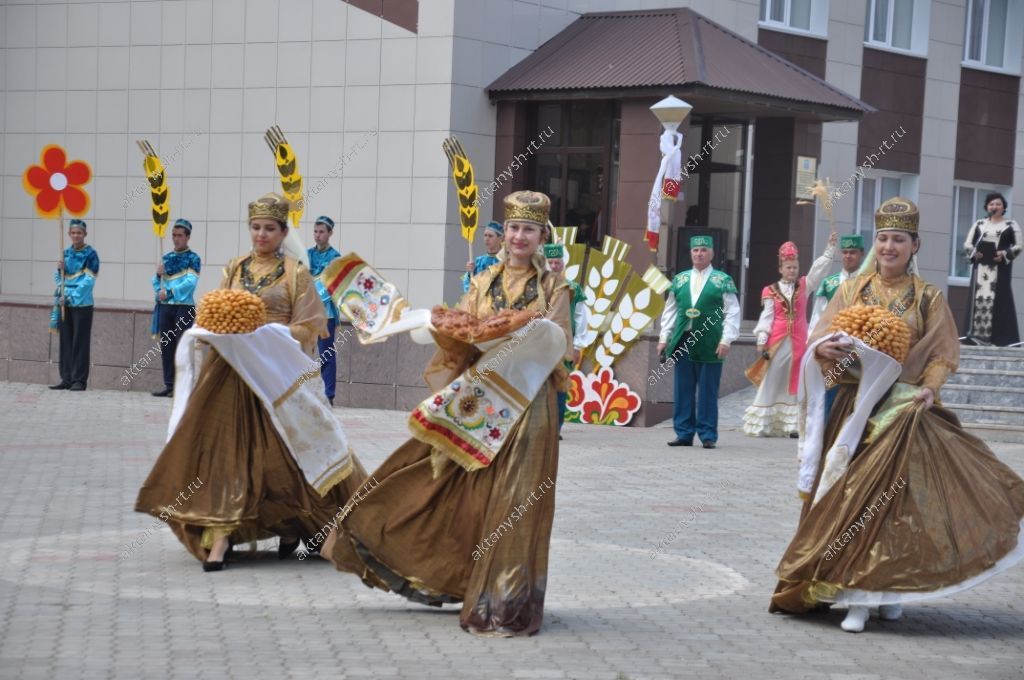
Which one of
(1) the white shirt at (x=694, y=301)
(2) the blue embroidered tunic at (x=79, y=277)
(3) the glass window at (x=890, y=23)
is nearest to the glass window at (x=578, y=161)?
(2) the blue embroidered tunic at (x=79, y=277)

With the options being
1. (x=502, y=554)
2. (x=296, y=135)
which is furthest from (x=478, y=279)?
(x=296, y=135)

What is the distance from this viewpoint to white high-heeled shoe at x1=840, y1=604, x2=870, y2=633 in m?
7.25

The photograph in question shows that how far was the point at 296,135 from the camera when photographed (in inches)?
866

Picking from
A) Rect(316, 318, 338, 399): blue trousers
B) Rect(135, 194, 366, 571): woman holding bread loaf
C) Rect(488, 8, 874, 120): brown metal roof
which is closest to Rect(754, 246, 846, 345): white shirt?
Rect(488, 8, 874, 120): brown metal roof

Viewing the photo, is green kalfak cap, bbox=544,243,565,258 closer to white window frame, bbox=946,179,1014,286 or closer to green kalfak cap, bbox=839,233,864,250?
green kalfak cap, bbox=839,233,864,250

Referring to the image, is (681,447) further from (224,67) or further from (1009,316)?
(224,67)

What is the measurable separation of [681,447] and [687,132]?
21.0ft

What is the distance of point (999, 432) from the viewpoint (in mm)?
16609

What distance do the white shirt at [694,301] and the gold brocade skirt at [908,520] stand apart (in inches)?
303

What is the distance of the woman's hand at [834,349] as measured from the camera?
7316 mm

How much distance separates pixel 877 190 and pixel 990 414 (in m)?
10.1

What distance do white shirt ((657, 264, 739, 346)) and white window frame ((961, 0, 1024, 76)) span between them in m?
14.6

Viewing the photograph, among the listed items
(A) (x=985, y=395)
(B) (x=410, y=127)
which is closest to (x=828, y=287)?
(A) (x=985, y=395)

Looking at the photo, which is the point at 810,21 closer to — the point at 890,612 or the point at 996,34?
the point at 996,34
